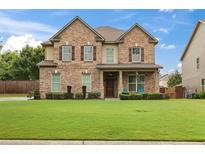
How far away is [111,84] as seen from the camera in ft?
98.2

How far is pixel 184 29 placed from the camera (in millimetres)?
10422

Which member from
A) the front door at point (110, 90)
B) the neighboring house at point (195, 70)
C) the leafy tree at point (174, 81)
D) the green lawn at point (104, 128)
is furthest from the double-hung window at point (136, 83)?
the green lawn at point (104, 128)

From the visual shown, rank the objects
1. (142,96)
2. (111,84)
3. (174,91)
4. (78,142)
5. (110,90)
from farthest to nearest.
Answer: (111,84) < (110,90) < (174,91) < (142,96) < (78,142)

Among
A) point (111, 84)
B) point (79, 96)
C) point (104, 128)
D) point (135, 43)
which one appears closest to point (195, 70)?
point (135, 43)

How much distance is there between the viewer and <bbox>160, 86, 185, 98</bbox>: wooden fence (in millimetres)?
27439

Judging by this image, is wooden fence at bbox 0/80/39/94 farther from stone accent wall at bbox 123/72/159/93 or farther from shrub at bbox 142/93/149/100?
shrub at bbox 142/93/149/100

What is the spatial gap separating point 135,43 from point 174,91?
4.33 m

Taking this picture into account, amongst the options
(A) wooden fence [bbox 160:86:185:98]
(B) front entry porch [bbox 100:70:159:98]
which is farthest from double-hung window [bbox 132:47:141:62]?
Answer: (A) wooden fence [bbox 160:86:185:98]

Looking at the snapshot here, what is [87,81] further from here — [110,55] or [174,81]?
[174,81]

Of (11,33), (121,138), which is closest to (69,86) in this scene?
(11,33)

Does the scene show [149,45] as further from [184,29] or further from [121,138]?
[121,138]
